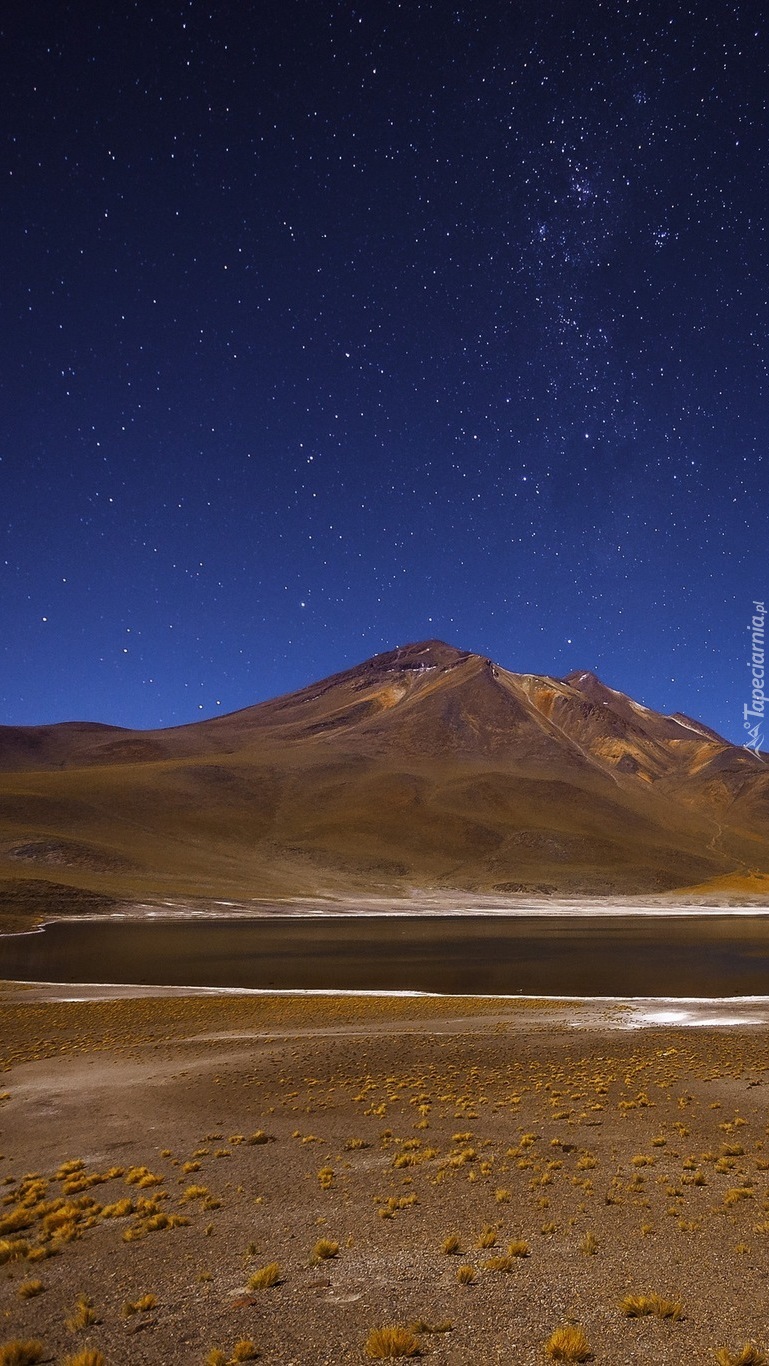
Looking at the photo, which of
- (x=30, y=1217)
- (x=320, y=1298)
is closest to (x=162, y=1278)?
(x=320, y=1298)

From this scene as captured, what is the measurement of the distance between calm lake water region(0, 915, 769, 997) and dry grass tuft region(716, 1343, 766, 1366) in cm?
3027

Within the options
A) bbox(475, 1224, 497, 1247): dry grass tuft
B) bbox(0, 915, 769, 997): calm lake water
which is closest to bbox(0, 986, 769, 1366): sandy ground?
bbox(475, 1224, 497, 1247): dry grass tuft

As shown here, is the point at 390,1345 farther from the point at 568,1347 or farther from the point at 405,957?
the point at 405,957

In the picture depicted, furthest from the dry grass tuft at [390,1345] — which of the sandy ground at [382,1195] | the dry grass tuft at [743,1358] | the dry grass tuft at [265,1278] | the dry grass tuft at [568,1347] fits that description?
the dry grass tuft at [743,1358]

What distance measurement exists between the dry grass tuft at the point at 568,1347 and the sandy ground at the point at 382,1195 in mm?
156

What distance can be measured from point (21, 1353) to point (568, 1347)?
4.56 m

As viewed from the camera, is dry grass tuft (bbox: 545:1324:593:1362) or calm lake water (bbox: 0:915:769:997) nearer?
dry grass tuft (bbox: 545:1324:593:1362)

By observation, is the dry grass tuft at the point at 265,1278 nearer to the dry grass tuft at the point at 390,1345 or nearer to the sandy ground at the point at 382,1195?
the sandy ground at the point at 382,1195

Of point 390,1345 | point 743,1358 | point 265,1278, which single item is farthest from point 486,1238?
point 743,1358

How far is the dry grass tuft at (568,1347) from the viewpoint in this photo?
6305 millimetres

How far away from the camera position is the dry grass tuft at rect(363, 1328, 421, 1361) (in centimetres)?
648

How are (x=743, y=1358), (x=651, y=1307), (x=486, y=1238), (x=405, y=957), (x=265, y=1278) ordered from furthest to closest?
(x=405, y=957)
(x=486, y=1238)
(x=265, y=1278)
(x=651, y=1307)
(x=743, y=1358)

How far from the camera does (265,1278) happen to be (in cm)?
793

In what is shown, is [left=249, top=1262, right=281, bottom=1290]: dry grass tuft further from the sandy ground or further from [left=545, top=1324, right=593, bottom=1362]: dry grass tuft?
[left=545, top=1324, right=593, bottom=1362]: dry grass tuft
